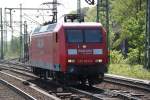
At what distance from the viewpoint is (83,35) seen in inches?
852

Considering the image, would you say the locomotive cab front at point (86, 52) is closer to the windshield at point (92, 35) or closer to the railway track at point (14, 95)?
the windshield at point (92, 35)

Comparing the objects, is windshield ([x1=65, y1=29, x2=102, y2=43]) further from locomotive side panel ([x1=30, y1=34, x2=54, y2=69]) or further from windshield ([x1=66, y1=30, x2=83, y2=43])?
locomotive side panel ([x1=30, y1=34, x2=54, y2=69])

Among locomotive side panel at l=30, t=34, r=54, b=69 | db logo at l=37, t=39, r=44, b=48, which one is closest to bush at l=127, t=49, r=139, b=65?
locomotive side panel at l=30, t=34, r=54, b=69

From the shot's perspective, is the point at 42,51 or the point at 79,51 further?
the point at 42,51

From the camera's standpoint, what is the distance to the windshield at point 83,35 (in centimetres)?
2148

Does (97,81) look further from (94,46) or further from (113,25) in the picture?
(113,25)

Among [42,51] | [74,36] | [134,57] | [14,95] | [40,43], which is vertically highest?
[74,36]

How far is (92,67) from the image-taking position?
21203 mm

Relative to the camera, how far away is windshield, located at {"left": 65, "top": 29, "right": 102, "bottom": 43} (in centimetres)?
2148

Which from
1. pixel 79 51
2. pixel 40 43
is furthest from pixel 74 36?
pixel 40 43

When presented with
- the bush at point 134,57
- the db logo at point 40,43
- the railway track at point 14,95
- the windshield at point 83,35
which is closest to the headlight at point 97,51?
the windshield at point 83,35

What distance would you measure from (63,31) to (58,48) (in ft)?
2.57

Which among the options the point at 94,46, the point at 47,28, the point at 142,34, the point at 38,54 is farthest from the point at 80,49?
the point at 142,34

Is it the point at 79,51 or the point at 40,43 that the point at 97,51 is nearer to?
the point at 79,51
